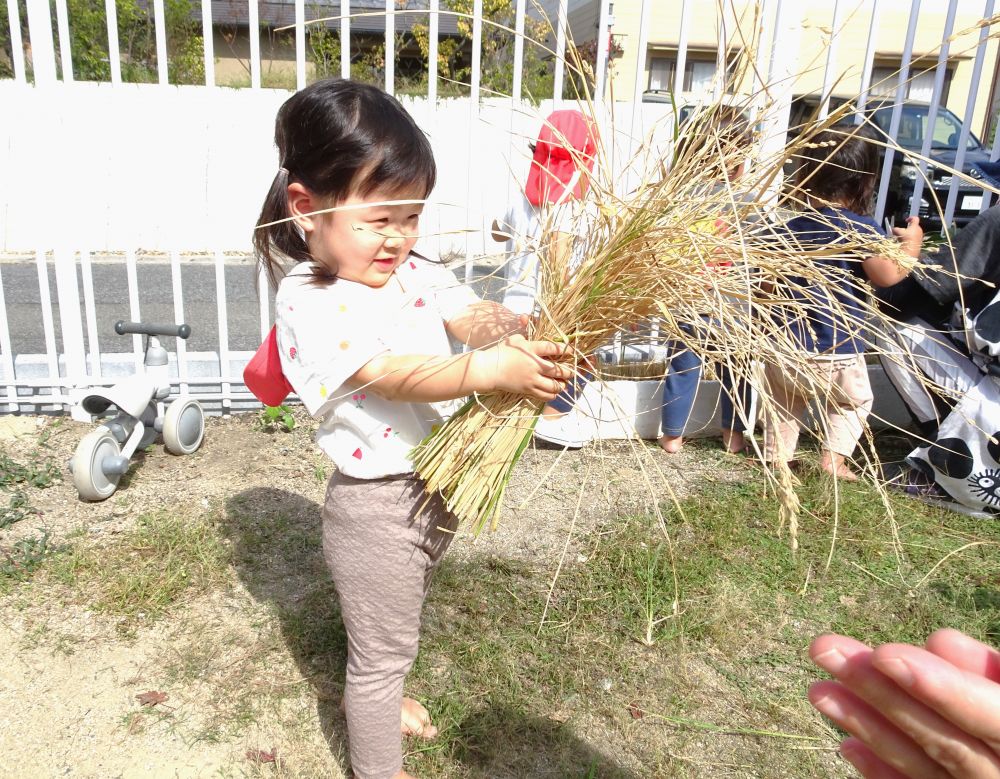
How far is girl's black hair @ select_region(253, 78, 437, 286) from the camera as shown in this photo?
60.1 inches

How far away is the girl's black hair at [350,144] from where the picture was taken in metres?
1.53

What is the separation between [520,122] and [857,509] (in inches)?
103

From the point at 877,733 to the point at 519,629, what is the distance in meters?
1.65

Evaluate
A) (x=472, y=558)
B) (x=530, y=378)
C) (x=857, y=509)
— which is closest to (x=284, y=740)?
(x=472, y=558)

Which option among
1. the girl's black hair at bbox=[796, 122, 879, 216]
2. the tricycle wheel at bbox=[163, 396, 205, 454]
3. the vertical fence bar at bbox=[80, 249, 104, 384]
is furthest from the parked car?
the vertical fence bar at bbox=[80, 249, 104, 384]

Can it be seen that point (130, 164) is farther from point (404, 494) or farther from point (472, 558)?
point (404, 494)

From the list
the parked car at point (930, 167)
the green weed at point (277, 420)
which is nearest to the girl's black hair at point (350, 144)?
the green weed at point (277, 420)

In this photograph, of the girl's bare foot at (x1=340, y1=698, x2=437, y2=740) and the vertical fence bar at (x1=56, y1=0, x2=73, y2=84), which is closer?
the girl's bare foot at (x1=340, y1=698, x2=437, y2=740)

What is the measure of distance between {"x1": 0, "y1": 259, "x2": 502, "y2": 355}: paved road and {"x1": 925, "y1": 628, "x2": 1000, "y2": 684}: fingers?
365cm

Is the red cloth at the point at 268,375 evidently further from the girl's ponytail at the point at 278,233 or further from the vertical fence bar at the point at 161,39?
the vertical fence bar at the point at 161,39

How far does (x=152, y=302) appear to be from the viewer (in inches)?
286

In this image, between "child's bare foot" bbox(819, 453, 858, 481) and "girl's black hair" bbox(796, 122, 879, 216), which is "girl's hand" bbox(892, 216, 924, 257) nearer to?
"girl's black hair" bbox(796, 122, 879, 216)

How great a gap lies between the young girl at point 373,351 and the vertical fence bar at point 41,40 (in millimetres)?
2436

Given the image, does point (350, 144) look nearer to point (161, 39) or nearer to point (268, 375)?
point (268, 375)
